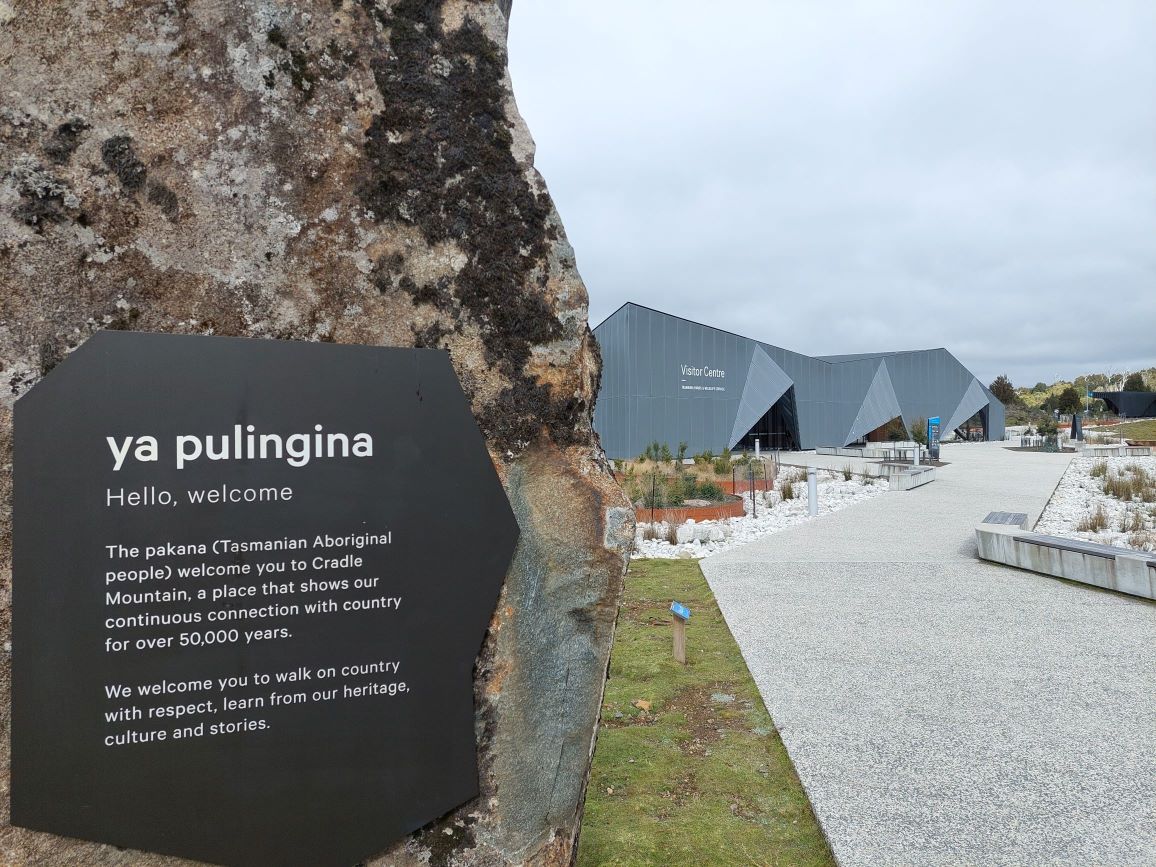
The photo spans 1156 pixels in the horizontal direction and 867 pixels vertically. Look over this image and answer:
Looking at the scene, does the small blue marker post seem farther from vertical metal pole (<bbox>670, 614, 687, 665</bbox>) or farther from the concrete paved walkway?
the concrete paved walkway

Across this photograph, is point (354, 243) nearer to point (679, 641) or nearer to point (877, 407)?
point (679, 641)

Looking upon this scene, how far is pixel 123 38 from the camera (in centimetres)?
174

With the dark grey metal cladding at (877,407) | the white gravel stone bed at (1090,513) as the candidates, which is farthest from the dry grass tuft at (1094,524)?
the dark grey metal cladding at (877,407)

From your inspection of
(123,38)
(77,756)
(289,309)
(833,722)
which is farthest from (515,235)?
(833,722)

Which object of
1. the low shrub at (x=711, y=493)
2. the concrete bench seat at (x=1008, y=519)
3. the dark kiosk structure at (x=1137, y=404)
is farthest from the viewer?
the dark kiosk structure at (x=1137, y=404)

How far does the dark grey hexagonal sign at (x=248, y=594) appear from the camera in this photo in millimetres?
1614

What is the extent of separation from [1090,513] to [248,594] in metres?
14.8

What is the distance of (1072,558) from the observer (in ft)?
25.2

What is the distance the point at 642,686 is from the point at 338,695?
3602 mm

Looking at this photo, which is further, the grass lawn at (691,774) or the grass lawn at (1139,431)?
the grass lawn at (1139,431)

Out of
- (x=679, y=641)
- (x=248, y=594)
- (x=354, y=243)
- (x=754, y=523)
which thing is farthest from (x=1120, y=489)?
(x=248, y=594)

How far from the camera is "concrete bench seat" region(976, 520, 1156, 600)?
6953mm

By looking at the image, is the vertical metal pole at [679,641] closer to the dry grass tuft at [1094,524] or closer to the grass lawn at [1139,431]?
the dry grass tuft at [1094,524]

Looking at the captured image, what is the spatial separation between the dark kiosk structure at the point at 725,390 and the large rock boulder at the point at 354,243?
17.1 meters
